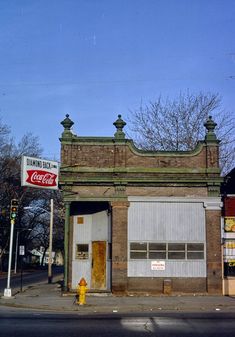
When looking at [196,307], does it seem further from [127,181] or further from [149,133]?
[149,133]

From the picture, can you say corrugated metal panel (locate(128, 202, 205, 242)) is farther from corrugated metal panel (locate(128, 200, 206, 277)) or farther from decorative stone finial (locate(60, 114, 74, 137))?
decorative stone finial (locate(60, 114, 74, 137))

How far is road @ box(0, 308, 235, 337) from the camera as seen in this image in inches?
463

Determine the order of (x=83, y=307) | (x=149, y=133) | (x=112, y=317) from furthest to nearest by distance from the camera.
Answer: (x=149, y=133)
(x=83, y=307)
(x=112, y=317)

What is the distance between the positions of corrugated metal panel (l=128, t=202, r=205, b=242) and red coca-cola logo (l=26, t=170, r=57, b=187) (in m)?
4.43

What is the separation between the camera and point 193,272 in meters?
23.8

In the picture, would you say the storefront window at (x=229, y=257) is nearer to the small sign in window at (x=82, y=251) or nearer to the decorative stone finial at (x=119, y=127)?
the small sign in window at (x=82, y=251)

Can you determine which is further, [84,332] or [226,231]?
[226,231]

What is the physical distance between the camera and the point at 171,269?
2386 cm

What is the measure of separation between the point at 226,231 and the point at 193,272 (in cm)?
265

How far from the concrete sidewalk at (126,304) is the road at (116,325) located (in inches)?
89.0

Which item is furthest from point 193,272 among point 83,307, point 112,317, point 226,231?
point 112,317

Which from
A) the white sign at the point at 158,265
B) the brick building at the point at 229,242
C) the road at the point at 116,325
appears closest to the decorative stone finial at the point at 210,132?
the brick building at the point at 229,242

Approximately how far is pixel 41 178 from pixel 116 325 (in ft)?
43.5

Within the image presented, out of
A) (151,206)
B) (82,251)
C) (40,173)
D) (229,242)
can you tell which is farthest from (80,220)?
(229,242)
